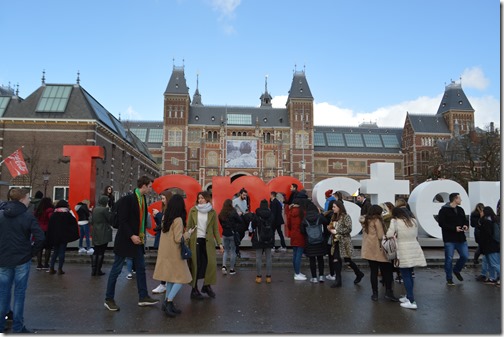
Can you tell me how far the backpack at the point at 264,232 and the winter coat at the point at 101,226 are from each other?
116 inches

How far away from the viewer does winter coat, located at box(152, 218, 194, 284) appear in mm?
4782

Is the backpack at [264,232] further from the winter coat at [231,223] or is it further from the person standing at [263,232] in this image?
the winter coat at [231,223]

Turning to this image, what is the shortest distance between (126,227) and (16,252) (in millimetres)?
1285

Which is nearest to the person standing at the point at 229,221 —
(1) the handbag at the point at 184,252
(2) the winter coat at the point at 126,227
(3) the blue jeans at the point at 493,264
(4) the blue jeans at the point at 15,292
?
(1) the handbag at the point at 184,252

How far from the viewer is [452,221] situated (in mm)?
6621

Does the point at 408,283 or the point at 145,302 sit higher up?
the point at 408,283

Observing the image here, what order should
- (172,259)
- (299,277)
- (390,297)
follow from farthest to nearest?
(299,277) → (390,297) → (172,259)

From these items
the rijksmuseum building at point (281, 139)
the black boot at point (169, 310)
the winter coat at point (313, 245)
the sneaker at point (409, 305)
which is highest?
the rijksmuseum building at point (281, 139)

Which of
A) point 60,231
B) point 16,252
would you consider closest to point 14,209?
point 16,252

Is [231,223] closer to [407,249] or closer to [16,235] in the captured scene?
[407,249]

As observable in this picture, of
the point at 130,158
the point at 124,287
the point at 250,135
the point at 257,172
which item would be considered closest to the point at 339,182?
the point at 124,287

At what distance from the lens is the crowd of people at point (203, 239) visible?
415 cm

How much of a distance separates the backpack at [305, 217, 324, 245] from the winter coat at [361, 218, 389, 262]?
3.32 feet

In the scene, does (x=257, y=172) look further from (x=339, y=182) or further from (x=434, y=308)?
(x=434, y=308)
